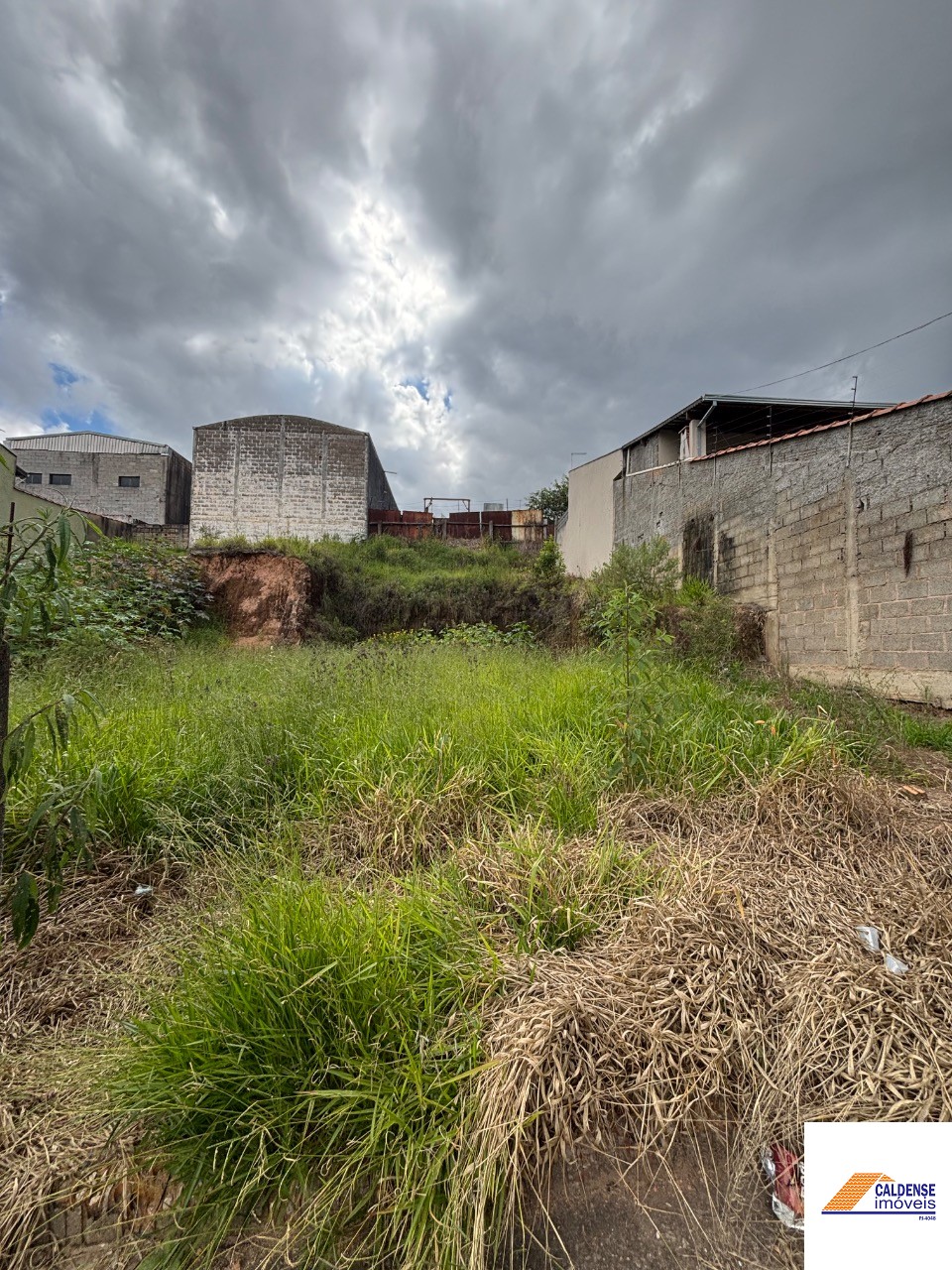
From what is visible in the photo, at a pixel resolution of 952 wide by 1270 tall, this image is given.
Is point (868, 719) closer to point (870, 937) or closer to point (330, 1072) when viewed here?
point (870, 937)

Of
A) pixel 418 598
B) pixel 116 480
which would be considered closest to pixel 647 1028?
pixel 418 598

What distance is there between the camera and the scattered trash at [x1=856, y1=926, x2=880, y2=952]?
1615 millimetres

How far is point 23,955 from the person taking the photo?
177 centimetres

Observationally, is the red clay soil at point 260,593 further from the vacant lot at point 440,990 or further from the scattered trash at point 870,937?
the scattered trash at point 870,937

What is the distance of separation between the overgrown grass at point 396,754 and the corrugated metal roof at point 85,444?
2758 centimetres

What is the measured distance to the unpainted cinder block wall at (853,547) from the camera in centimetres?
512

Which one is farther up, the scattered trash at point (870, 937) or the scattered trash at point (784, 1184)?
the scattered trash at point (870, 937)

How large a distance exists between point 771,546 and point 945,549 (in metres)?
2.38

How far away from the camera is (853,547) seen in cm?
596

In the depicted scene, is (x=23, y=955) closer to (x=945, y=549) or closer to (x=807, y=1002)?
(x=807, y=1002)

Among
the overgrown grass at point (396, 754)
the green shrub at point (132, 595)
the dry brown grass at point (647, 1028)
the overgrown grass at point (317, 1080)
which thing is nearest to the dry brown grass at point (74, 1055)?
the dry brown grass at point (647, 1028)

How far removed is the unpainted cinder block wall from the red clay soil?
7656 millimetres

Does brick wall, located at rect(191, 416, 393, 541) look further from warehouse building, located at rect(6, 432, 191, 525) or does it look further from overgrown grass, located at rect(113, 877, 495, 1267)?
overgrown grass, located at rect(113, 877, 495, 1267)

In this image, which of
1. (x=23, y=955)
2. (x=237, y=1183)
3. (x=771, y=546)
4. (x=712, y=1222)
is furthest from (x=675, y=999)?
(x=771, y=546)
